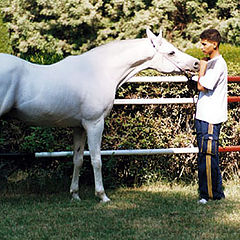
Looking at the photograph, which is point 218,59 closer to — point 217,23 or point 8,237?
→ point 8,237

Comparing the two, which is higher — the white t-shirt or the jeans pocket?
the white t-shirt

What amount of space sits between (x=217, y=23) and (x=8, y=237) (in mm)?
14037

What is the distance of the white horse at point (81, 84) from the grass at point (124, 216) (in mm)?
348

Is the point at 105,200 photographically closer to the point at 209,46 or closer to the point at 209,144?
the point at 209,144

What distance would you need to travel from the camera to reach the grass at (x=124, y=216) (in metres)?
4.43

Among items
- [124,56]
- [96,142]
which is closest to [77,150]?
[96,142]

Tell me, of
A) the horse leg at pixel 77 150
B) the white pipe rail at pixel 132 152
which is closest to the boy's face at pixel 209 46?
the white pipe rail at pixel 132 152

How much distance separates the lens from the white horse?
199 inches

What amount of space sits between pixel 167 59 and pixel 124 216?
1792 mm

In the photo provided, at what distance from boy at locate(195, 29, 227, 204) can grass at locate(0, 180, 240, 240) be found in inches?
11.3

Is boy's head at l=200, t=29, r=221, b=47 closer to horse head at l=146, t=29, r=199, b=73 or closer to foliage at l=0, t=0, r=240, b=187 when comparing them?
horse head at l=146, t=29, r=199, b=73

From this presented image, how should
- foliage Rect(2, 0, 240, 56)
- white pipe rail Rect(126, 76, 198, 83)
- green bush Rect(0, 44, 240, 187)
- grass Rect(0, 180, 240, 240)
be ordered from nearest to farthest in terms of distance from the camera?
grass Rect(0, 180, 240, 240) < white pipe rail Rect(126, 76, 198, 83) < green bush Rect(0, 44, 240, 187) < foliage Rect(2, 0, 240, 56)

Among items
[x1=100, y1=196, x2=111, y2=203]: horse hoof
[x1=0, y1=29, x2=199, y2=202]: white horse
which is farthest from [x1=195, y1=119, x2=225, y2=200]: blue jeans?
[x1=100, y1=196, x2=111, y2=203]: horse hoof

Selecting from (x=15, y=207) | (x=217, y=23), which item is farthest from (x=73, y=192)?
(x=217, y=23)
